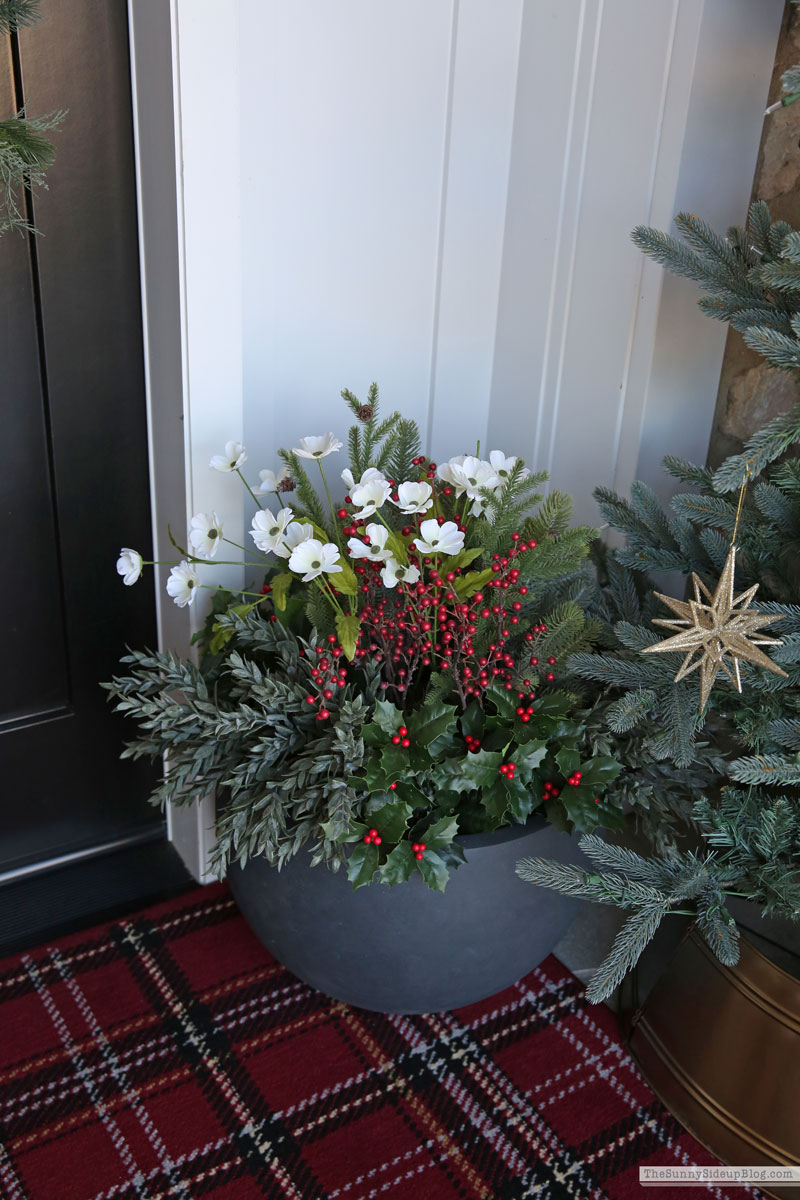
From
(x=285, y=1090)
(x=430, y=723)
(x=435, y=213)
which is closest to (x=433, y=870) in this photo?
(x=430, y=723)

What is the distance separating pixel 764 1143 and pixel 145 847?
109cm

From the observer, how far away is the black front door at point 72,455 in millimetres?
1301

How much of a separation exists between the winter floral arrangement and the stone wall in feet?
1.31

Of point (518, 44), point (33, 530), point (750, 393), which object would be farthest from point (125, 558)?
point (518, 44)

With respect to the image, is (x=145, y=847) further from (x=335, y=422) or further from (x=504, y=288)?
(x=504, y=288)

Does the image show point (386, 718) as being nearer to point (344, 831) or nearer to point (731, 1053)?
point (344, 831)

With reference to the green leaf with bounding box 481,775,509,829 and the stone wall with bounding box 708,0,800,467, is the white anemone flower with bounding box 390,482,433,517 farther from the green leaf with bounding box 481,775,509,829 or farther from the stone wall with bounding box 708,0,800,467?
the stone wall with bounding box 708,0,800,467

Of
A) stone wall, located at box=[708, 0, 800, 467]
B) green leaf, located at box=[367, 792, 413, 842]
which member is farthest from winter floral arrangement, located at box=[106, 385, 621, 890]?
stone wall, located at box=[708, 0, 800, 467]

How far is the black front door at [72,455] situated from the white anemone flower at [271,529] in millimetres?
416

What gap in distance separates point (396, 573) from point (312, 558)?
4.1 inches

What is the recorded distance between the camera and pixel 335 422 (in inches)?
64.1

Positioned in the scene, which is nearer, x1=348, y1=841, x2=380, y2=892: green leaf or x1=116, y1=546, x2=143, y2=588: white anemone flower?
x1=348, y1=841, x2=380, y2=892: green leaf

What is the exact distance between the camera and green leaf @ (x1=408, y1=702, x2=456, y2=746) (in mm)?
1155

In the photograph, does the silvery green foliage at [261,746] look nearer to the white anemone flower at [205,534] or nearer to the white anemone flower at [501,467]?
the white anemone flower at [205,534]
